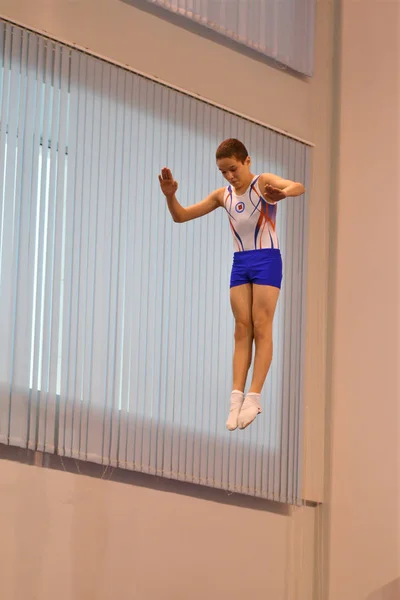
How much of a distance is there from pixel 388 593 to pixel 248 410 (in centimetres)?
394

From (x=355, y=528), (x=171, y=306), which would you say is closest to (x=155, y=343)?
(x=171, y=306)

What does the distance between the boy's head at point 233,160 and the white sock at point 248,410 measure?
0.95m

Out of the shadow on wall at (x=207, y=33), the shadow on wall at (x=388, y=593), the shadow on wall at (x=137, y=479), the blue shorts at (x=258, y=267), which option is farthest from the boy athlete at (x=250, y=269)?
the shadow on wall at (x=388, y=593)

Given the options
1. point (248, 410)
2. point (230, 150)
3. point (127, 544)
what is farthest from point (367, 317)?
point (230, 150)

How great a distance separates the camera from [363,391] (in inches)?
331

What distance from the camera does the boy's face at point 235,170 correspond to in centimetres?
486

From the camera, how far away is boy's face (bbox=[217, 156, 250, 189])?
4.86m

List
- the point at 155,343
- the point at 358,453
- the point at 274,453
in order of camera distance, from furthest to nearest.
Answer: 1. the point at 358,453
2. the point at 274,453
3. the point at 155,343

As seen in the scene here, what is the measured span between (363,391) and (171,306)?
192cm

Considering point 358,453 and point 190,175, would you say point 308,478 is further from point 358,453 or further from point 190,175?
point 190,175

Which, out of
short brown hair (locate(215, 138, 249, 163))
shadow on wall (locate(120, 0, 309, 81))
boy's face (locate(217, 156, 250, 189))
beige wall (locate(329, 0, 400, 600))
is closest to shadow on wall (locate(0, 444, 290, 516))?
beige wall (locate(329, 0, 400, 600))

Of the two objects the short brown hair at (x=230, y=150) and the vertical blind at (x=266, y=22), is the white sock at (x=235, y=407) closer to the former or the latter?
the short brown hair at (x=230, y=150)

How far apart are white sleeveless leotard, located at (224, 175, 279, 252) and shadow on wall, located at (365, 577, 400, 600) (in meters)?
4.13

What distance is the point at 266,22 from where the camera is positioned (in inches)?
325
